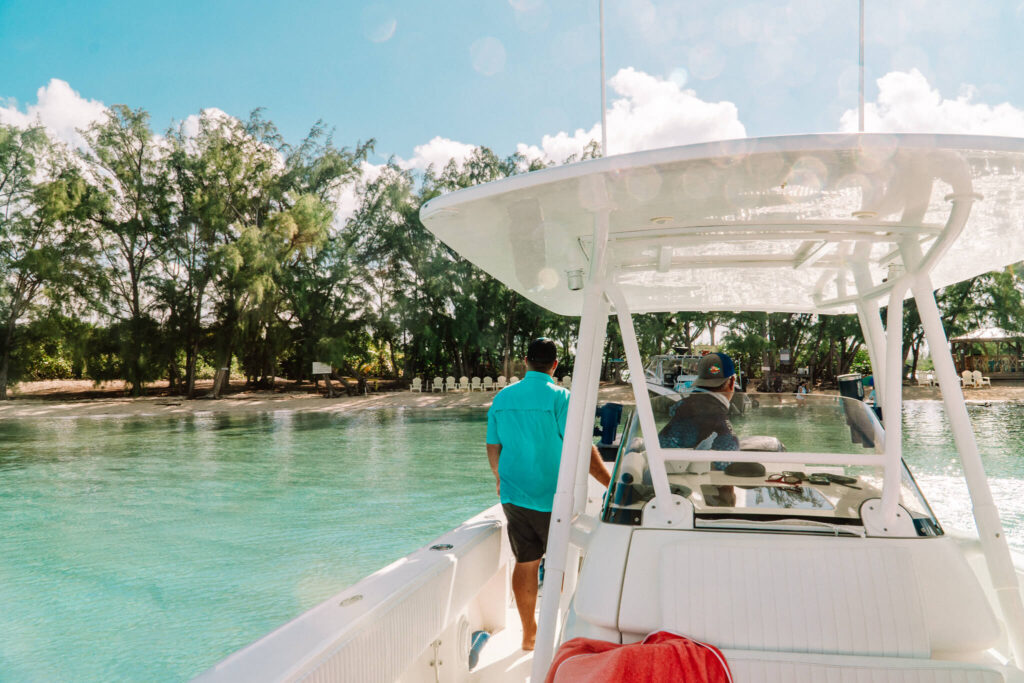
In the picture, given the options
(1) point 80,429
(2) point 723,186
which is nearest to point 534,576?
(2) point 723,186

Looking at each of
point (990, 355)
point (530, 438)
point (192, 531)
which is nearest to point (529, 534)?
point (530, 438)

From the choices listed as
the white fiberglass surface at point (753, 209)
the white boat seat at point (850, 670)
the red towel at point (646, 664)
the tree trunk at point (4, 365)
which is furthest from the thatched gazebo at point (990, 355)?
the tree trunk at point (4, 365)

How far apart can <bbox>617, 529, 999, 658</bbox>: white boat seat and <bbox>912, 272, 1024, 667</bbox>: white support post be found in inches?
2.5

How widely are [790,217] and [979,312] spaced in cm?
3203

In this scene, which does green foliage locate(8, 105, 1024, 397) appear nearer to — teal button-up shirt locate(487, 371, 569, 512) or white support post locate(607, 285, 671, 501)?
teal button-up shirt locate(487, 371, 569, 512)

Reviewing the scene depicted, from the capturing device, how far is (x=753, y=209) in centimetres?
190

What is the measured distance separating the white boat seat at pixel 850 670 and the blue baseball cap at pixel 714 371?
1.09 metres

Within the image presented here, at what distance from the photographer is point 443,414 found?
21.7 metres

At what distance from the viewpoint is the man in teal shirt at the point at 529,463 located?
9.77 ft

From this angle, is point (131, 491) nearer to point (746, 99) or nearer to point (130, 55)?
point (746, 99)

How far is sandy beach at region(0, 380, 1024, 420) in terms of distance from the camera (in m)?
24.3

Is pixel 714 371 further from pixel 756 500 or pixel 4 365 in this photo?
pixel 4 365

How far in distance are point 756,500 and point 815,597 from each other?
1.29ft

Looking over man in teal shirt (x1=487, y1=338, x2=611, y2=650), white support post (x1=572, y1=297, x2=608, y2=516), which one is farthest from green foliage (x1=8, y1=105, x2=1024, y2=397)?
white support post (x1=572, y1=297, x2=608, y2=516)
